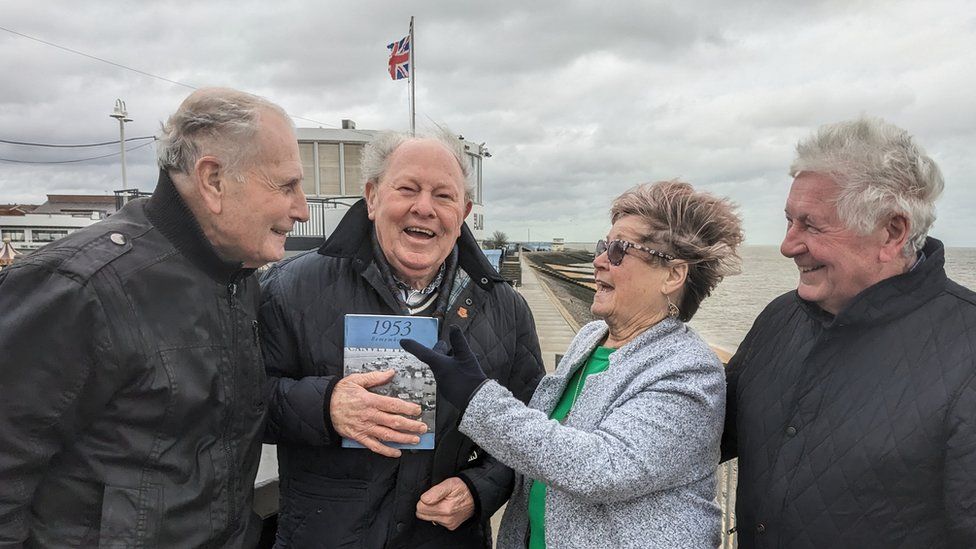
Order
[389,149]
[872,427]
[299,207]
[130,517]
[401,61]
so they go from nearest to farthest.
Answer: [130,517] → [872,427] → [299,207] → [389,149] → [401,61]

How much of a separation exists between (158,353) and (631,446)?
A: 4.17 ft

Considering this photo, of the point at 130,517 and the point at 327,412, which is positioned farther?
the point at 327,412

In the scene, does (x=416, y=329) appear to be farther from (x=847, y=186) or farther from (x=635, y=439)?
(x=847, y=186)

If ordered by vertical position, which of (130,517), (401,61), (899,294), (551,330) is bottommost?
(551,330)

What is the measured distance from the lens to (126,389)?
4.43 feet

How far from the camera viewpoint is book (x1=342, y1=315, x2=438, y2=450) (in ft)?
5.91

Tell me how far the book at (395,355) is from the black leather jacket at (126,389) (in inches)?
13.4

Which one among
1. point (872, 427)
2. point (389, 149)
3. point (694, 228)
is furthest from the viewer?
point (389, 149)

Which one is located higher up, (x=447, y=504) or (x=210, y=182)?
(x=210, y=182)

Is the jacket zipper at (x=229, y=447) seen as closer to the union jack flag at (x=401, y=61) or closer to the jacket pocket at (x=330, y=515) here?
the jacket pocket at (x=330, y=515)

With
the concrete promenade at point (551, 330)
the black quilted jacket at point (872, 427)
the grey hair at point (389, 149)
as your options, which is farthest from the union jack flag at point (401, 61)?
the black quilted jacket at point (872, 427)

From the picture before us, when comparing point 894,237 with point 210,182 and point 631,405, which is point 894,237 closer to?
point 631,405

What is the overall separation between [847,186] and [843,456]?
0.76m

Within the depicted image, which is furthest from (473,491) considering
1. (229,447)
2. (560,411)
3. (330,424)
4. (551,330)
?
(551,330)
